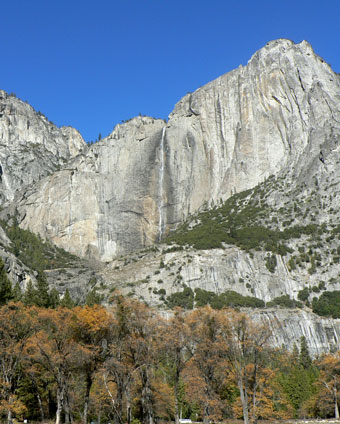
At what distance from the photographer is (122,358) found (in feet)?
160

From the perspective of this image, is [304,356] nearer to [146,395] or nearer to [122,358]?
[146,395]

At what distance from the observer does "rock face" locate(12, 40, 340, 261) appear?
168 m

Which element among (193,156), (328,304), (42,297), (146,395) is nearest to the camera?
(146,395)

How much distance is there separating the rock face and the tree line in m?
112

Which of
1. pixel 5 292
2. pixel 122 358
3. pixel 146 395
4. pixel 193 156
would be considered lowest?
pixel 146 395

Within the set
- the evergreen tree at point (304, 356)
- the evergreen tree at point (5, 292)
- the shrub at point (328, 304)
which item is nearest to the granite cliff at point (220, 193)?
the shrub at point (328, 304)

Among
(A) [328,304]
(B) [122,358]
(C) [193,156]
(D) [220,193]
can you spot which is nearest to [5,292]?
(B) [122,358]

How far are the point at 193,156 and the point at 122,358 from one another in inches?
5333

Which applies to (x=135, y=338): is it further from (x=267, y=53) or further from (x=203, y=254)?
(x=267, y=53)

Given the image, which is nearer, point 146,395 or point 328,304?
point 146,395

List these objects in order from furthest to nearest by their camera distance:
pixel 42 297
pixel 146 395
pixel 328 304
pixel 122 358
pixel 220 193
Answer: pixel 220 193, pixel 328 304, pixel 42 297, pixel 146 395, pixel 122 358

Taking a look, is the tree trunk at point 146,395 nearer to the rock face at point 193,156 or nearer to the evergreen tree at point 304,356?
the evergreen tree at point 304,356

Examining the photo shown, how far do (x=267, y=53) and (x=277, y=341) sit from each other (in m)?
105

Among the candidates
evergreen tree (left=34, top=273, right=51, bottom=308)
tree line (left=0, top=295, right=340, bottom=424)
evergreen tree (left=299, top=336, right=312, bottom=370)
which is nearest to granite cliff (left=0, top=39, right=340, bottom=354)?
evergreen tree (left=299, top=336, right=312, bottom=370)
